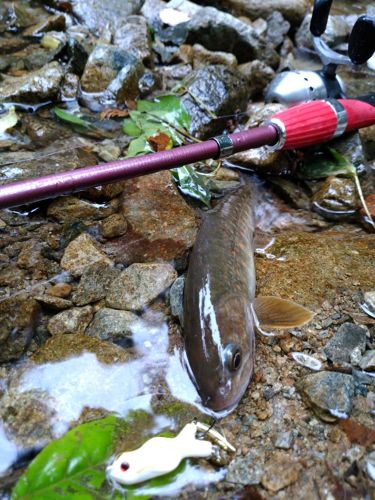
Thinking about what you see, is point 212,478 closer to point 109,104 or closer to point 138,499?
point 138,499

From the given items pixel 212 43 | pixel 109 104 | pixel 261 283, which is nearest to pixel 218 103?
pixel 109 104

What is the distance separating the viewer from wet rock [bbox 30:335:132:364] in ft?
9.27

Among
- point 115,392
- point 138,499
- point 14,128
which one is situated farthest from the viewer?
point 14,128

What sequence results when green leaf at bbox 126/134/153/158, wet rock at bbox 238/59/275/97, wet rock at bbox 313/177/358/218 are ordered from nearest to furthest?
wet rock at bbox 313/177/358/218, green leaf at bbox 126/134/153/158, wet rock at bbox 238/59/275/97

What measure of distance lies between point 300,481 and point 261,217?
A: 98.1 inches

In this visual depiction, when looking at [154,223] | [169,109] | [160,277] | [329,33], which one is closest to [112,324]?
[160,277]

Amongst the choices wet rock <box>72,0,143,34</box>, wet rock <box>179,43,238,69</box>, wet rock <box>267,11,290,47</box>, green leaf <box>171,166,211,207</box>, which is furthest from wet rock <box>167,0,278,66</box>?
green leaf <box>171,166,211,207</box>

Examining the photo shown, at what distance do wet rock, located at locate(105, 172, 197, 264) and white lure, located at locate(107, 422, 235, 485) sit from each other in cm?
150

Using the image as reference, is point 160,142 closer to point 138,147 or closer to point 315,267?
point 138,147

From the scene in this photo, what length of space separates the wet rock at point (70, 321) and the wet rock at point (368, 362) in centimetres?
166

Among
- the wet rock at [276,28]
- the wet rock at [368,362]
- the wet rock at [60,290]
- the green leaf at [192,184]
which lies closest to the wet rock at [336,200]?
the green leaf at [192,184]

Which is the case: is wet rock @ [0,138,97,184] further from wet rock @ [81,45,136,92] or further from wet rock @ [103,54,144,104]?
wet rock @ [81,45,136,92]

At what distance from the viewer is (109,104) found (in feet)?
18.2

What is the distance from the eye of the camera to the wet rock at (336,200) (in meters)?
4.43
